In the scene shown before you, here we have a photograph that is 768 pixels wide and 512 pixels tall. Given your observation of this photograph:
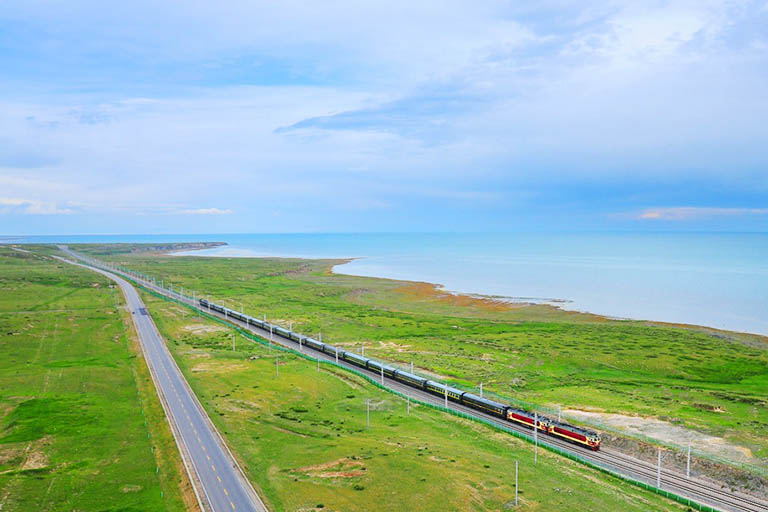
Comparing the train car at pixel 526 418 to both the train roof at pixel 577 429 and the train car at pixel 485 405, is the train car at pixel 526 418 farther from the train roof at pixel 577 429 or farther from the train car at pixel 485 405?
the train roof at pixel 577 429

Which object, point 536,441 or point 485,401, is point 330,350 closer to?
point 485,401

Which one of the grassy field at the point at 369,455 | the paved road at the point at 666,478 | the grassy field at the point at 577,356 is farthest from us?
the grassy field at the point at 577,356

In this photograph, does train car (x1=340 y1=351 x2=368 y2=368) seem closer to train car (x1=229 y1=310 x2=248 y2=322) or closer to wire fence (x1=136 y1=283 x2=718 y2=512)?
wire fence (x1=136 y1=283 x2=718 y2=512)

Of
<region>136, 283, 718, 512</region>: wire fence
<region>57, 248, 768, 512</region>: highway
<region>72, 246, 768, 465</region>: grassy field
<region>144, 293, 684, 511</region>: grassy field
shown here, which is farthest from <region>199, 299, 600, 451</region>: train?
<region>72, 246, 768, 465</region>: grassy field

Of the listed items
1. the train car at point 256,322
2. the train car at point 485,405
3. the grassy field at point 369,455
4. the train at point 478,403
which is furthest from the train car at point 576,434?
the train car at point 256,322

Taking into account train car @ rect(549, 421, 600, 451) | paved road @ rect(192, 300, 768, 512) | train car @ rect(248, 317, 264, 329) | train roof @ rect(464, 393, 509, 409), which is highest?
train car @ rect(248, 317, 264, 329)
